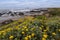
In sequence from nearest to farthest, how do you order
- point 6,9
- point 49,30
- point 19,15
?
1. point 49,30
2. point 19,15
3. point 6,9

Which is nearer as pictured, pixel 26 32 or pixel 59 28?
pixel 26 32

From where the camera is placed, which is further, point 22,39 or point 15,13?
point 15,13

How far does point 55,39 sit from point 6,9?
6023 mm

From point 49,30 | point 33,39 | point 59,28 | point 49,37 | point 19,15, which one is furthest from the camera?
point 19,15

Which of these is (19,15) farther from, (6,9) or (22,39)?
(22,39)

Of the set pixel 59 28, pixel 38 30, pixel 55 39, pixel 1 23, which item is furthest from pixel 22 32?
pixel 1 23

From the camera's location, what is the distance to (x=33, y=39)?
4.93 meters

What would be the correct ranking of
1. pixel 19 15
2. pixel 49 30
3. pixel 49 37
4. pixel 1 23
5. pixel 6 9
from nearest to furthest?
1. pixel 49 37
2. pixel 49 30
3. pixel 1 23
4. pixel 19 15
5. pixel 6 9

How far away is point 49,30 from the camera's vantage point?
5828mm

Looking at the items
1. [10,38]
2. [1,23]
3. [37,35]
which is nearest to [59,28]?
[37,35]

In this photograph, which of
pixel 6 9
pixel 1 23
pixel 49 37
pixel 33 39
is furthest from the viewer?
pixel 6 9

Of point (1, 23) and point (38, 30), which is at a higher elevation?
point (38, 30)

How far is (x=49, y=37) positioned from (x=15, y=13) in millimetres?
4911

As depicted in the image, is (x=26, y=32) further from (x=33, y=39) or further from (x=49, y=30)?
(x=49, y=30)
